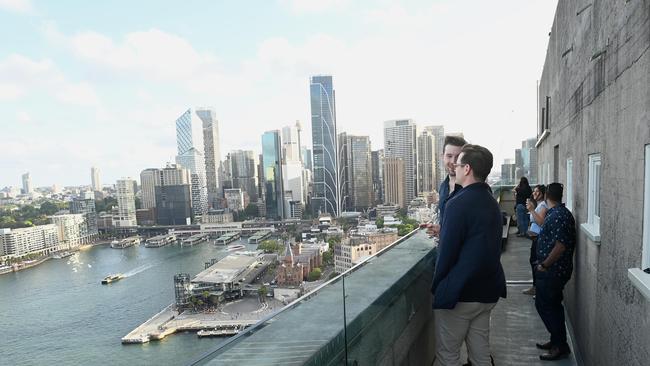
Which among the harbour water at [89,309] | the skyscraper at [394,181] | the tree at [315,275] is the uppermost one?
the skyscraper at [394,181]

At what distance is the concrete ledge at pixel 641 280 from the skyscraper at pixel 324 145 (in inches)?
2557

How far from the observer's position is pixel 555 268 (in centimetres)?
228

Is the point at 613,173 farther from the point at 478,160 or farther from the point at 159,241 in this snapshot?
the point at 159,241

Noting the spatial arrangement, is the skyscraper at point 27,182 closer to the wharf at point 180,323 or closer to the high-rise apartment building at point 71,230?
the high-rise apartment building at point 71,230

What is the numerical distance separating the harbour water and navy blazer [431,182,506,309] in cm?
2431

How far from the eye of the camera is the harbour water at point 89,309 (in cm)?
Answer: 2747

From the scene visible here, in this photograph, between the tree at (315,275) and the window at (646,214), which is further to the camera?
the tree at (315,275)

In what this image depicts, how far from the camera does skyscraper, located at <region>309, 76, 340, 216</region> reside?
6888 cm

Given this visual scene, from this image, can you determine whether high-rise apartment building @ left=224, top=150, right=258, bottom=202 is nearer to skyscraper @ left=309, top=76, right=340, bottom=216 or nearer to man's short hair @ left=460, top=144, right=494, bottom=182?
skyscraper @ left=309, top=76, right=340, bottom=216

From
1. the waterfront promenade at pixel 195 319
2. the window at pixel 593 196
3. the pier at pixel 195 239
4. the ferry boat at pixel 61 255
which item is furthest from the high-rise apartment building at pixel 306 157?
the window at pixel 593 196

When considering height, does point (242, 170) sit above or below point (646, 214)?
above

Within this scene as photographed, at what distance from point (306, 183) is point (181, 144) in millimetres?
39697

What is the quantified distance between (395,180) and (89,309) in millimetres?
35805

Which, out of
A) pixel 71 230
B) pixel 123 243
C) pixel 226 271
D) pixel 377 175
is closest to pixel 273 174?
pixel 377 175
